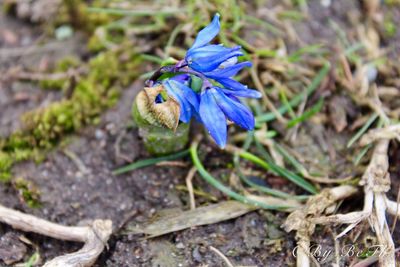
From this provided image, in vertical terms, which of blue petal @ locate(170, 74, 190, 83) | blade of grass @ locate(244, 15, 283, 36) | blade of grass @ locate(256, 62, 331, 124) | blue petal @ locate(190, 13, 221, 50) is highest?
blue petal @ locate(190, 13, 221, 50)

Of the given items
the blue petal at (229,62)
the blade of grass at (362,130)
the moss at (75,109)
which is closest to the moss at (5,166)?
the moss at (75,109)

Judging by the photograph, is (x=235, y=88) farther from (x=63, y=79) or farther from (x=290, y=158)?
(x=63, y=79)

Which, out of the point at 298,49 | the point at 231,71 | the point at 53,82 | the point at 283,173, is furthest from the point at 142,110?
the point at 298,49

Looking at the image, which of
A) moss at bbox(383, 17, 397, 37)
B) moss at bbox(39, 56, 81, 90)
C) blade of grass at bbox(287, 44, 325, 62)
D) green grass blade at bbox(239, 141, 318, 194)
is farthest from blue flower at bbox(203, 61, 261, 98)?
moss at bbox(383, 17, 397, 37)

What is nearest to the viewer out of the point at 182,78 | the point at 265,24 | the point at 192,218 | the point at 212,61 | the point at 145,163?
the point at 212,61

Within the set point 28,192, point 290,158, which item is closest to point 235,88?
point 290,158

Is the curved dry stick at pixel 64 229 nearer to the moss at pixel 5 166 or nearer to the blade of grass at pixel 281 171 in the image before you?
the moss at pixel 5 166

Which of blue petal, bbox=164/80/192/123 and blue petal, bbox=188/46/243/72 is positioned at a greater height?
blue petal, bbox=188/46/243/72

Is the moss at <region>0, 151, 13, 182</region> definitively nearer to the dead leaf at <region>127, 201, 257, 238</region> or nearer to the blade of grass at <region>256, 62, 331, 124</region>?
the dead leaf at <region>127, 201, 257, 238</region>
